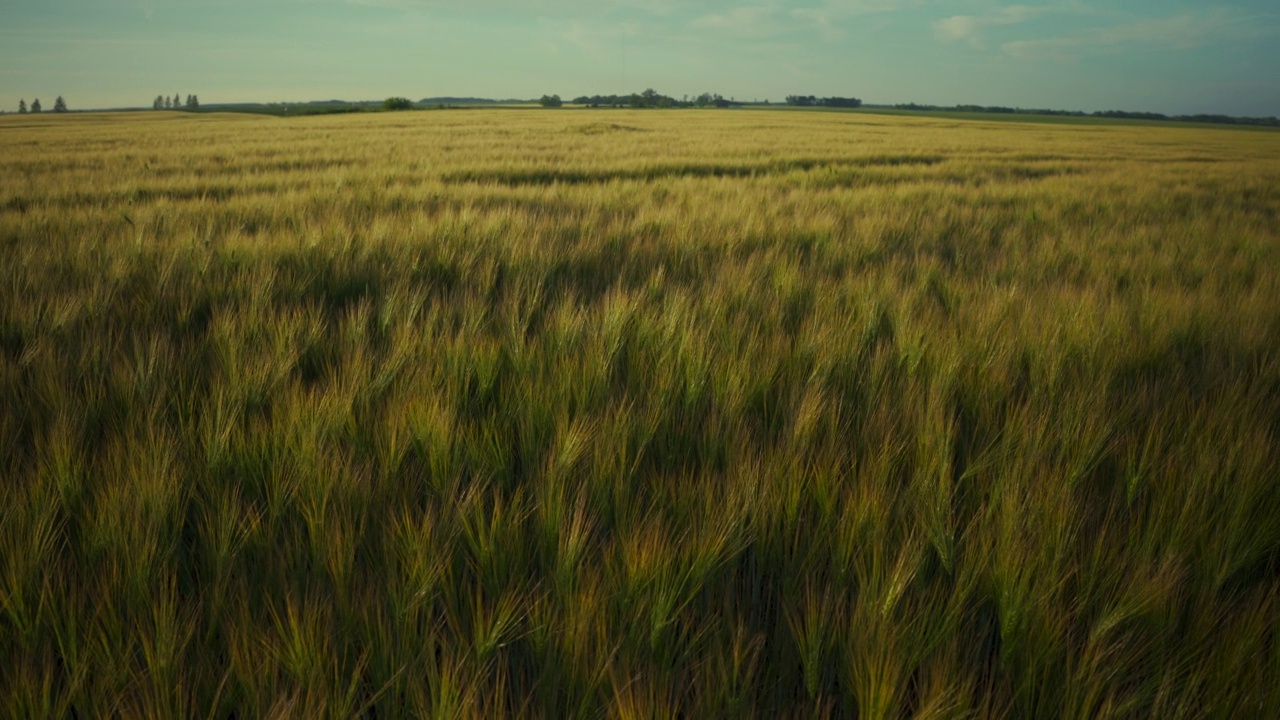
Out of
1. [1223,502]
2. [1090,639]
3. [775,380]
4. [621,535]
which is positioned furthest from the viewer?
[775,380]

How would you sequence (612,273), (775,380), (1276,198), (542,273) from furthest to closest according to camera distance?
(1276,198) → (612,273) → (542,273) → (775,380)

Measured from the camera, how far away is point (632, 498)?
1.11 m

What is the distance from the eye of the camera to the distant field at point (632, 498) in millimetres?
738

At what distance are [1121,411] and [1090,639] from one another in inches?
37.0

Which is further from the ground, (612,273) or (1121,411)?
(612,273)

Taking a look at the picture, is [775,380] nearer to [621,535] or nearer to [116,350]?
[621,535]

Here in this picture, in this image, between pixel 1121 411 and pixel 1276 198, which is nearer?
pixel 1121 411

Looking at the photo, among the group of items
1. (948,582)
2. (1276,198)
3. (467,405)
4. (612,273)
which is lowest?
(948,582)

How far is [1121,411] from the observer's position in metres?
1.46

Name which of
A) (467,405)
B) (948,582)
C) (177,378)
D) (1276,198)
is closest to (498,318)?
(467,405)

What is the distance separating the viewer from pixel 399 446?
121 cm

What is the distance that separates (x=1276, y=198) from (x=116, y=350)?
36.5 ft

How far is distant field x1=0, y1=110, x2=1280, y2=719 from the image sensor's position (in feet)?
2.42

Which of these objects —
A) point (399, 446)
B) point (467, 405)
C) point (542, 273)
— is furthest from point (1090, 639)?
point (542, 273)
